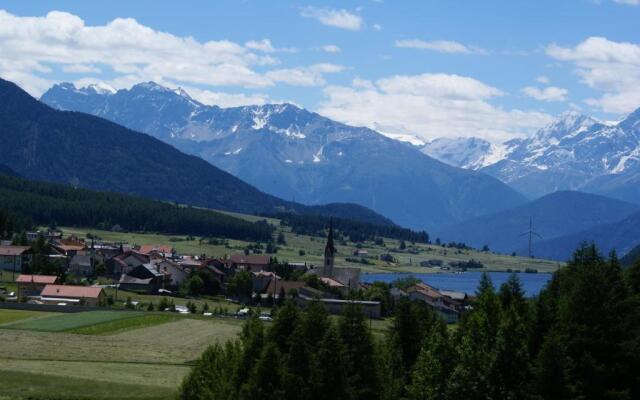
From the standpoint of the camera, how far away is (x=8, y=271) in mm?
152375

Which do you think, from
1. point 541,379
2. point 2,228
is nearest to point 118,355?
point 541,379

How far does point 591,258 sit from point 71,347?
121 feet

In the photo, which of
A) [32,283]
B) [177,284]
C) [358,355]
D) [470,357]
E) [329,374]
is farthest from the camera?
[177,284]

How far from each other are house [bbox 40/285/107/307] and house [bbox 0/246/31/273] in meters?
27.3

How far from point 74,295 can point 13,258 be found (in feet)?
109

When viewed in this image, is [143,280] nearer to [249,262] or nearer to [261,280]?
[261,280]

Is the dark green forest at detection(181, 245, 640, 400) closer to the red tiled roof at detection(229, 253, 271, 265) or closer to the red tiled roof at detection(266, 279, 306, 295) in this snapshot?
the red tiled roof at detection(266, 279, 306, 295)

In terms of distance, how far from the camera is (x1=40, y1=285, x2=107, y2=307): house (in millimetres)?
121250

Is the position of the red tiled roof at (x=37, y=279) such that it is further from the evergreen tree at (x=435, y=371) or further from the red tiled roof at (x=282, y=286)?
the evergreen tree at (x=435, y=371)

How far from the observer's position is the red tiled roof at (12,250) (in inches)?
6029

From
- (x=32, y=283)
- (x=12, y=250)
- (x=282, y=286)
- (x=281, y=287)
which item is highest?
(x=12, y=250)

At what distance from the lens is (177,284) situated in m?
152

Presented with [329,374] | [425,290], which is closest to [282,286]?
[425,290]

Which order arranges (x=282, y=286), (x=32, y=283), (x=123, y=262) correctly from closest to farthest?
(x=32, y=283), (x=282, y=286), (x=123, y=262)
